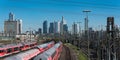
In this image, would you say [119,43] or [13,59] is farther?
[119,43]

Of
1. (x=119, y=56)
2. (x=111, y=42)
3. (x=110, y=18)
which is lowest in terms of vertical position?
(x=119, y=56)

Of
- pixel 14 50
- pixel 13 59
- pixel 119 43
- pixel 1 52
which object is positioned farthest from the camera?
pixel 14 50

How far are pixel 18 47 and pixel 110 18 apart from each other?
1724 inches

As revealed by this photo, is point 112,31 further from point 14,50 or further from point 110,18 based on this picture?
point 14,50

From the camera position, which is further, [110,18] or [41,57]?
[110,18]

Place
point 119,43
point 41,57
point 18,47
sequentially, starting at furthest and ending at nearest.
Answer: point 18,47 < point 119,43 < point 41,57

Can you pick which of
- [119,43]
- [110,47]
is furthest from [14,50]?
[110,47]

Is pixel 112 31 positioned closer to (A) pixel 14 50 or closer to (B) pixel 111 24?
(B) pixel 111 24

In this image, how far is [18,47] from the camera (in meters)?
74.6

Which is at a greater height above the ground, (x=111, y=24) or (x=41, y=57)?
(x=111, y=24)

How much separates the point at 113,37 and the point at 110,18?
7.68 ft

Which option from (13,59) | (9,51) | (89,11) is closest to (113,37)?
(13,59)

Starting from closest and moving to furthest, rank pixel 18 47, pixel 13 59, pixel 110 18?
1. pixel 13 59
2. pixel 110 18
3. pixel 18 47

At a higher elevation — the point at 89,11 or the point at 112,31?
the point at 89,11
